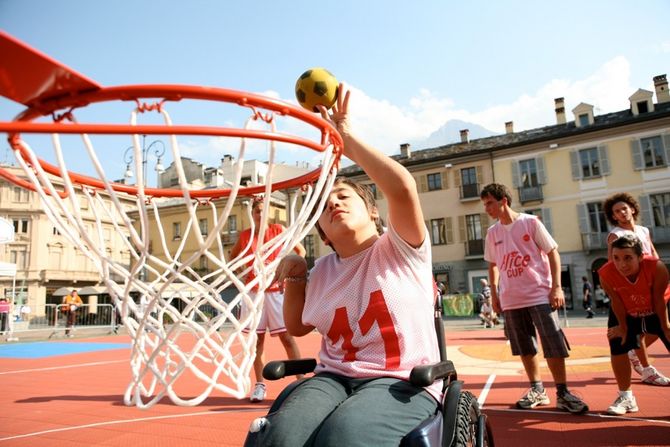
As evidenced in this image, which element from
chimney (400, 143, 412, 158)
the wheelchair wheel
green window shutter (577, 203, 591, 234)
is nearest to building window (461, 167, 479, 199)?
chimney (400, 143, 412, 158)

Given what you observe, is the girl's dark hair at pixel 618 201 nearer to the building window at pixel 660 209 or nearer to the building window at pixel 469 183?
the building window at pixel 660 209

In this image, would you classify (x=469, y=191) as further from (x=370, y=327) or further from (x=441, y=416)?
(x=441, y=416)

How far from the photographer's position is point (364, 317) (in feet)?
6.56

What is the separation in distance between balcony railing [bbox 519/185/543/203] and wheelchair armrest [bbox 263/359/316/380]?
25.8 m

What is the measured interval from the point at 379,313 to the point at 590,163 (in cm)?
2655

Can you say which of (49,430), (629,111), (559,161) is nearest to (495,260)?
(49,430)

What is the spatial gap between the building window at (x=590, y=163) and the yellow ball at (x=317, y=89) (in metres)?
25.9

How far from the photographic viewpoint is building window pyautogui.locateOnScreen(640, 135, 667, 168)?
23.0 meters

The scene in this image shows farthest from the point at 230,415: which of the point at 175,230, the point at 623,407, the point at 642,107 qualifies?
the point at 642,107

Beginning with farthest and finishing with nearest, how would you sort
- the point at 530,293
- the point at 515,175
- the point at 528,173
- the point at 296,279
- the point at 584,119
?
1. the point at 515,175
2. the point at 528,173
3. the point at 584,119
4. the point at 530,293
5. the point at 296,279

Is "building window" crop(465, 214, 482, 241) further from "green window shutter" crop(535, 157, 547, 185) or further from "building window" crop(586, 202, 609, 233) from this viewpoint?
"building window" crop(586, 202, 609, 233)

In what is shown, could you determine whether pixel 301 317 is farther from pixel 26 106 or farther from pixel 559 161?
pixel 559 161

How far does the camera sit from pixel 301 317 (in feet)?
7.82

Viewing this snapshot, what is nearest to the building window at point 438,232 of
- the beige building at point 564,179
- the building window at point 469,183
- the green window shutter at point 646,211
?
the beige building at point 564,179
